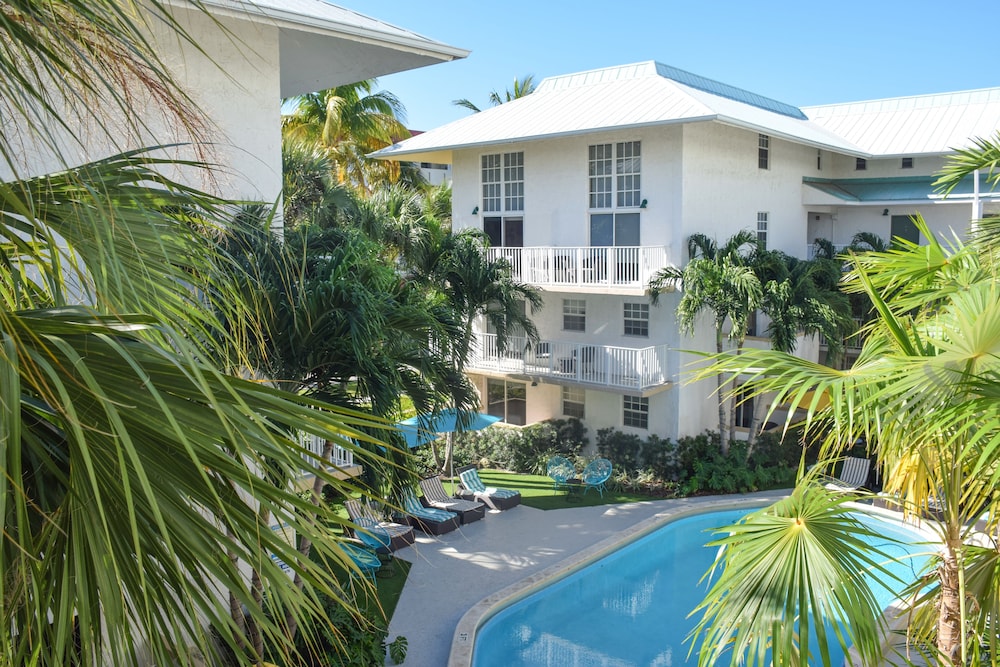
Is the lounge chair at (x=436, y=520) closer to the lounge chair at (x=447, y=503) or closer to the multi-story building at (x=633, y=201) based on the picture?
the lounge chair at (x=447, y=503)

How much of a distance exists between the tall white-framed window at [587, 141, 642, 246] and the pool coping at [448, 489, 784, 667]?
24.2ft

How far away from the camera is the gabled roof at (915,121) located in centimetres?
2816

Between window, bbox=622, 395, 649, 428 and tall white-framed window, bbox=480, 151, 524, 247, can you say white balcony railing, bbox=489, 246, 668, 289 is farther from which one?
window, bbox=622, 395, 649, 428

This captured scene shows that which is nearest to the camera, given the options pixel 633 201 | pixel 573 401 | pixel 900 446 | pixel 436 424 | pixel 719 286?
pixel 900 446

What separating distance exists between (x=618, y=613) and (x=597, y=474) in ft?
21.5

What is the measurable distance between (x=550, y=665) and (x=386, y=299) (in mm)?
6579

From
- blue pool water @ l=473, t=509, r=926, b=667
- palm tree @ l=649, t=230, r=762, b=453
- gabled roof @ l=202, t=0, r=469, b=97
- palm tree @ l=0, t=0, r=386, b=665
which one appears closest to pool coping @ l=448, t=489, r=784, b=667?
blue pool water @ l=473, t=509, r=926, b=667

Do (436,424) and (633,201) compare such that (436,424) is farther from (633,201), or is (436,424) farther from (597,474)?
(633,201)

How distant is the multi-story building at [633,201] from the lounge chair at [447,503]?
4.72 metres

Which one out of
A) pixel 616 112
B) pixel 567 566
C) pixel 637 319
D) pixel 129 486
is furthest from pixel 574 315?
pixel 129 486

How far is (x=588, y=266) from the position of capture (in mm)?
22766

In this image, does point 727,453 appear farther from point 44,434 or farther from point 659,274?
point 44,434

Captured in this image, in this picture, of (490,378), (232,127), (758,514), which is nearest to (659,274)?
(490,378)

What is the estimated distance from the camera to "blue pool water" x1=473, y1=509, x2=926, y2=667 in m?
13.4
